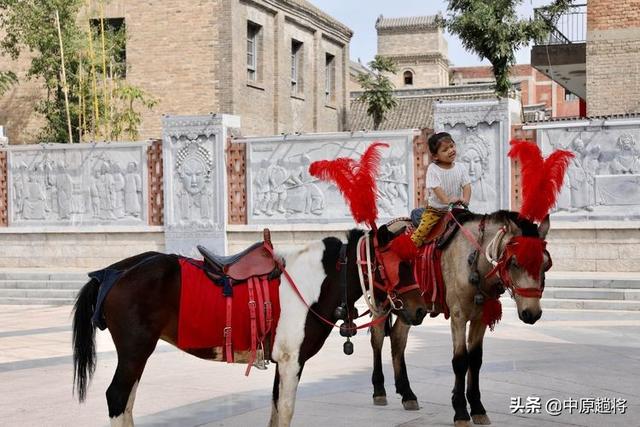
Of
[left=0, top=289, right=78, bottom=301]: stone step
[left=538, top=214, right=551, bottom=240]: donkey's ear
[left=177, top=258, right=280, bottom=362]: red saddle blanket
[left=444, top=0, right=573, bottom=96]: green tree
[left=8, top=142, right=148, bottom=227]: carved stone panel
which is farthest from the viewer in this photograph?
[left=444, top=0, right=573, bottom=96]: green tree

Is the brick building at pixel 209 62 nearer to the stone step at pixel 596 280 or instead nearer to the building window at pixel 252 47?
the building window at pixel 252 47

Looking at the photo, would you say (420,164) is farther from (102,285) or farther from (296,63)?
(296,63)

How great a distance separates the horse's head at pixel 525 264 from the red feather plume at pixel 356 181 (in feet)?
3.44

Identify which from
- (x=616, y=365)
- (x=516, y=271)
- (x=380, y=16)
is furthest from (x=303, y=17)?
(x=380, y=16)

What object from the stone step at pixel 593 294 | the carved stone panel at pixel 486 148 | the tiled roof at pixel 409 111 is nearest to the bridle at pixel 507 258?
the stone step at pixel 593 294

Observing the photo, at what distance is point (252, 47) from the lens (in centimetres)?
2928

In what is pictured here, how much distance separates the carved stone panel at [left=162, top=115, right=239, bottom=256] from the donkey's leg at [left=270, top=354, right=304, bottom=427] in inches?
501

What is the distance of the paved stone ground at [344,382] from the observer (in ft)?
23.9

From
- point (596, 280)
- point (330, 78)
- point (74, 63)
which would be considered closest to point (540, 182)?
point (596, 280)

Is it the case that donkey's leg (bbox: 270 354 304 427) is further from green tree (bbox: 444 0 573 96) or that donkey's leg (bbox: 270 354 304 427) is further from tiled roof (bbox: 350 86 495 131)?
tiled roof (bbox: 350 86 495 131)

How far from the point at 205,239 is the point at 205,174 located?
1.26 m

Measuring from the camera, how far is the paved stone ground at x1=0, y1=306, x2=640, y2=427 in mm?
7281

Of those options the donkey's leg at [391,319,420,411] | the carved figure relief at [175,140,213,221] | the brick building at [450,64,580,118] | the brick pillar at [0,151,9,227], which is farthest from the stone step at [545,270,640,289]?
the brick building at [450,64,580,118]

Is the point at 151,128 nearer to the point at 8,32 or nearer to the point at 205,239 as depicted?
the point at 8,32
